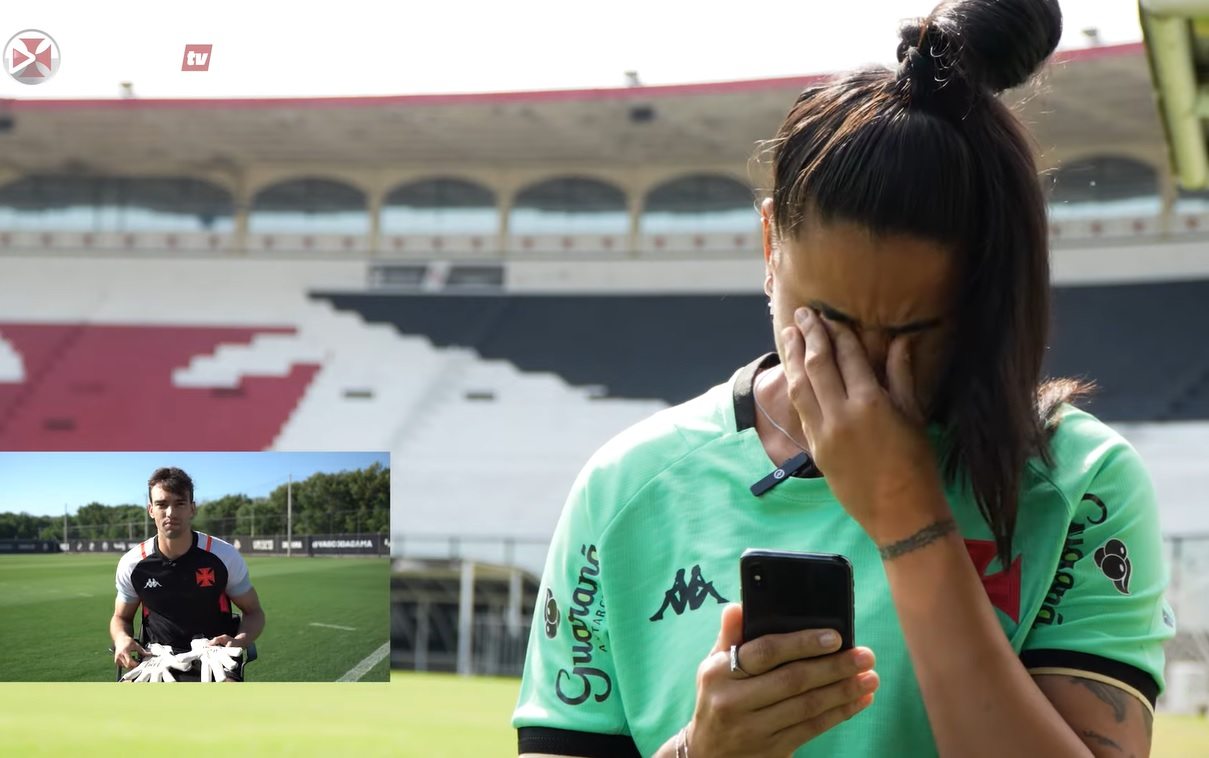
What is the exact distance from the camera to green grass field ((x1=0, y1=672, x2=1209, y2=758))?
7191 mm

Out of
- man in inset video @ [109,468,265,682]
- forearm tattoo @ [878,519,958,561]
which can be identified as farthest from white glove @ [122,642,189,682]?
forearm tattoo @ [878,519,958,561]

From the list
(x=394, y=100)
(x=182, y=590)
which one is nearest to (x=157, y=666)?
(x=182, y=590)

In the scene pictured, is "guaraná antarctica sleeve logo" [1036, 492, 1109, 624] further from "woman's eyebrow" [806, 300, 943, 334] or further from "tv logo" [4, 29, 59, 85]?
"tv logo" [4, 29, 59, 85]

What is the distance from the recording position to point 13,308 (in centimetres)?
1462

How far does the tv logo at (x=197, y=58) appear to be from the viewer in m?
11.1

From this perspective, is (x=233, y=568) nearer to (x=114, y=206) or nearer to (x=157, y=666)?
(x=157, y=666)

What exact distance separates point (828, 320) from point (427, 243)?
14.4 m

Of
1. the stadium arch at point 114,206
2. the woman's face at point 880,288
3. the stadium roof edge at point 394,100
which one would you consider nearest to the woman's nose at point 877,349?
the woman's face at point 880,288

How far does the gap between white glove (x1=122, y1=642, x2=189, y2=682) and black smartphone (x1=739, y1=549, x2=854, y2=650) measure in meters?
3.81

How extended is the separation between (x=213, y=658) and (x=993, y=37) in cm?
401

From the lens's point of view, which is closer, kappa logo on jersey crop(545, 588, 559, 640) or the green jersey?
the green jersey

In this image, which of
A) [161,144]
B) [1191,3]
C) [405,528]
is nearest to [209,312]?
[161,144]

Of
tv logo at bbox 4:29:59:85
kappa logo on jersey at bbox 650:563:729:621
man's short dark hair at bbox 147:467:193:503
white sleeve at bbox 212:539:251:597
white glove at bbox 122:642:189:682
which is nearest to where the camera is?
kappa logo on jersey at bbox 650:563:729:621

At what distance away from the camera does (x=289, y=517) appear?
17.3 feet
